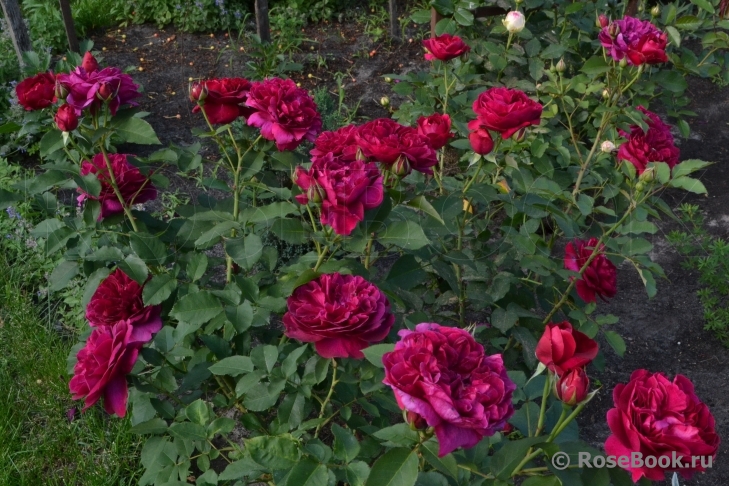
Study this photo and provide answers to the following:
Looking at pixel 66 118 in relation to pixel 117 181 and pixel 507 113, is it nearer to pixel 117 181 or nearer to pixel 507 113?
pixel 117 181

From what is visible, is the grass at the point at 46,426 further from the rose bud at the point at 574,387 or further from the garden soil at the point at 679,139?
the rose bud at the point at 574,387

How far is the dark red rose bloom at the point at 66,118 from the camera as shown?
1.28 metres

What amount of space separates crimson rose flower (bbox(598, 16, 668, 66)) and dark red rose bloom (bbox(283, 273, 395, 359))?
114 centimetres

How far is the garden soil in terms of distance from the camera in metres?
2.26

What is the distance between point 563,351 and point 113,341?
27.0 inches

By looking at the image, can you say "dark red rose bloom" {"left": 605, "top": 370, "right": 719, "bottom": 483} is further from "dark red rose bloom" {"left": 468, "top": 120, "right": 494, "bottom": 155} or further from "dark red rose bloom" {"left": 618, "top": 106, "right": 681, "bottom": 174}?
"dark red rose bloom" {"left": 618, "top": 106, "right": 681, "bottom": 174}

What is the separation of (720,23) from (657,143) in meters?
1.06

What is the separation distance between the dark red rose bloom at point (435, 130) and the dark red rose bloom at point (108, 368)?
2.11 feet

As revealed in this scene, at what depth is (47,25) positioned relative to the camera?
12.6 feet

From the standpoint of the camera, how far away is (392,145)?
1180 mm

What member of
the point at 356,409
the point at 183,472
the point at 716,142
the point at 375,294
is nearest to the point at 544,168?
the point at 356,409

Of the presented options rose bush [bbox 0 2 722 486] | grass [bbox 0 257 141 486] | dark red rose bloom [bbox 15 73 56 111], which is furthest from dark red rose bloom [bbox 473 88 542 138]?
grass [bbox 0 257 141 486]

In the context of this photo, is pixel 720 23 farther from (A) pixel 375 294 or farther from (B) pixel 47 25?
(B) pixel 47 25


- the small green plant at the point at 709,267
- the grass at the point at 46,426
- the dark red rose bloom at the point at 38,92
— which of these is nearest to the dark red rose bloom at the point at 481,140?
the dark red rose bloom at the point at 38,92
